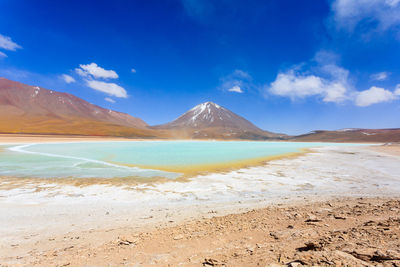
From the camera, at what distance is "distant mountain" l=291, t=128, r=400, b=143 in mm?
97800

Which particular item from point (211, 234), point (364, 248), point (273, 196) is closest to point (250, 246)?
point (211, 234)

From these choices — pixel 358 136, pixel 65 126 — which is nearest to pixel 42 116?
pixel 65 126

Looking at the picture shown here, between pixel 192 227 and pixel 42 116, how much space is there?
173 m

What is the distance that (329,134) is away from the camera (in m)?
131

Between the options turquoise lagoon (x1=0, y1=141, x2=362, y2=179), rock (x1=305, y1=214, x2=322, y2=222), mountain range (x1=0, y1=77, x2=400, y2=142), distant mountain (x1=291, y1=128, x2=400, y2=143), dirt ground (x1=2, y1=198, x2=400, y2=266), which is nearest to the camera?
dirt ground (x1=2, y1=198, x2=400, y2=266)

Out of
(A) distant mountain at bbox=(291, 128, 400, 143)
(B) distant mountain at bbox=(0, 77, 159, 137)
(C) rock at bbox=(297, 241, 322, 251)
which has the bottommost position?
(C) rock at bbox=(297, 241, 322, 251)

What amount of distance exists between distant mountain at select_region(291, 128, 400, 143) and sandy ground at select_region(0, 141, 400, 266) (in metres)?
120

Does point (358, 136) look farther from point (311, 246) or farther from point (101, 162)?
point (311, 246)

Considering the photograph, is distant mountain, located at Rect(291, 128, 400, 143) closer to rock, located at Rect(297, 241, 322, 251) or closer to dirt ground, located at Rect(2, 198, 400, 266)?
dirt ground, located at Rect(2, 198, 400, 266)

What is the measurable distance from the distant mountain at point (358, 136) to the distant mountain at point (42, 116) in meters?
115

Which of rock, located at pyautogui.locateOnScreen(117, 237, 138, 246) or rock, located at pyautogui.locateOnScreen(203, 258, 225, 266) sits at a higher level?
rock, located at pyautogui.locateOnScreen(203, 258, 225, 266)

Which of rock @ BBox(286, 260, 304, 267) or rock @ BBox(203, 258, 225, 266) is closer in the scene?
Result: rock @ BBox(286, 260, 304, 267)

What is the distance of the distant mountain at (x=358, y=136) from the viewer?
9780cm

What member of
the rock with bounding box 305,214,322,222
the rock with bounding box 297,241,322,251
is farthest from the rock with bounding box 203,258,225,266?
the rock with bounding box 305,214,322,222
